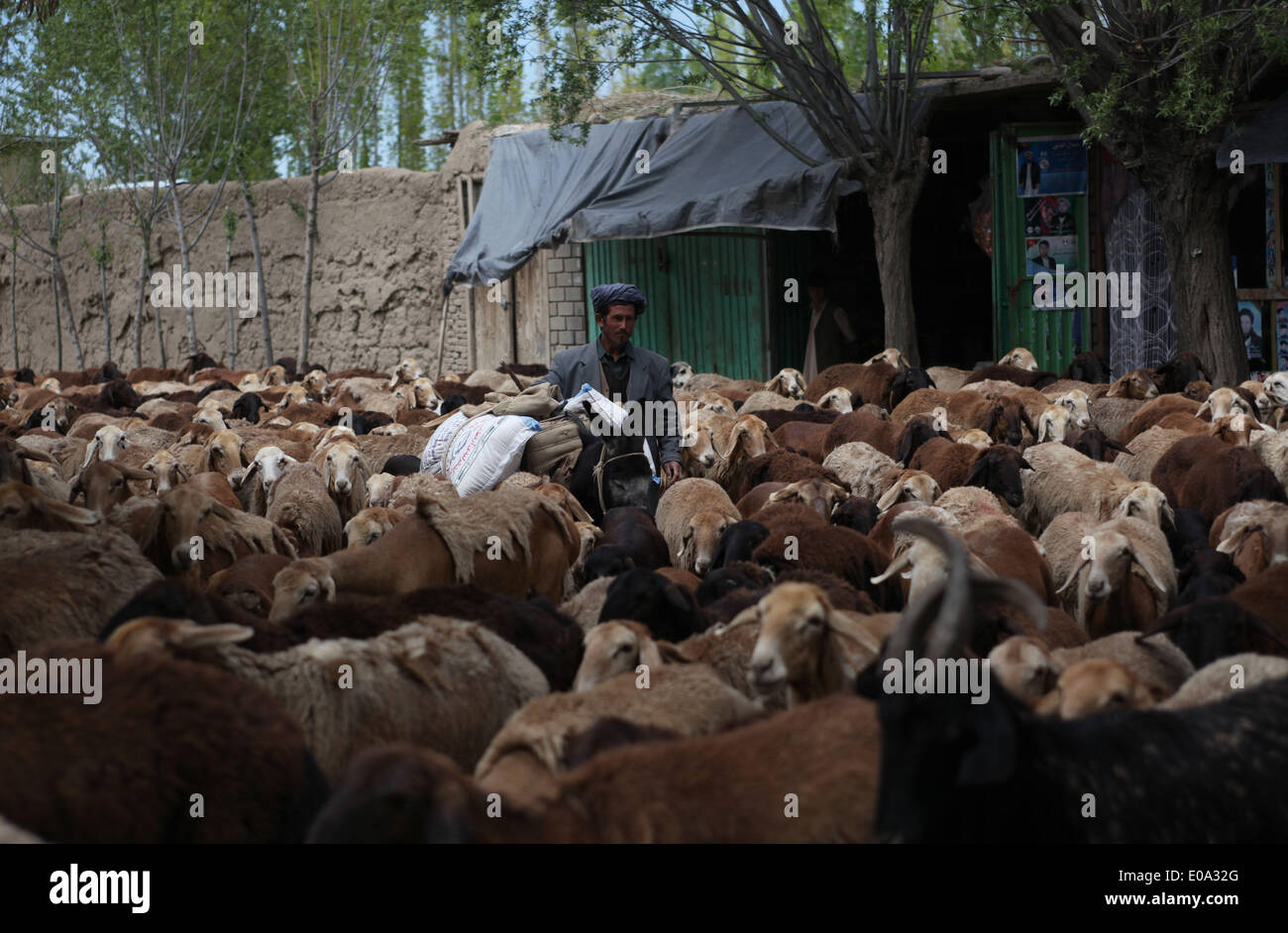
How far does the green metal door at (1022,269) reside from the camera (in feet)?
52.8

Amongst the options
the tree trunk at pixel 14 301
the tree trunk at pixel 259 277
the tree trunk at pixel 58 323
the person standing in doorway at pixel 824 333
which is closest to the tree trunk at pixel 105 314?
the tree trunk at pixel 58 323

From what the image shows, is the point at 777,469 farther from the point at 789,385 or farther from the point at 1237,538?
the point at 789,385

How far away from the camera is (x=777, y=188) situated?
50.8 feet

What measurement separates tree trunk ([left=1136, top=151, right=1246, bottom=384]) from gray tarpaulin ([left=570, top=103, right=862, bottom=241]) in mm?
3491

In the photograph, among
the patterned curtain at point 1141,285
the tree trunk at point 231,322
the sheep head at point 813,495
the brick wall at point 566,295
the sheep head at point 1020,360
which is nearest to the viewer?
the sheep head at point 813,495

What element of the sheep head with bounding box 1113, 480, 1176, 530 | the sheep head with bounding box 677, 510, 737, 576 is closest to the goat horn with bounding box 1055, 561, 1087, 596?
the sheep head with bounding box 1113, 480, 1176, 530

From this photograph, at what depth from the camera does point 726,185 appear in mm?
16453

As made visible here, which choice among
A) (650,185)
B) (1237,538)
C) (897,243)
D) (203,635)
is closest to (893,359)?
(897,243)

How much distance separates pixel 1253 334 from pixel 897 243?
12.1 ft

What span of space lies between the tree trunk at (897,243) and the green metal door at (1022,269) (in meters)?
1.35

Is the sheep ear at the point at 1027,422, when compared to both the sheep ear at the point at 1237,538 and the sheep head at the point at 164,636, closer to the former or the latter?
the sheep ear at the point at 1237,538

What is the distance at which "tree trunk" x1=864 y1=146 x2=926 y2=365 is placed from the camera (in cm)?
1516

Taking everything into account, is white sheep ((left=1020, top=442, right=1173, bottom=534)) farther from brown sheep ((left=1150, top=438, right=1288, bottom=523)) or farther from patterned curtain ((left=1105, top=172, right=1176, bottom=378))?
patterned curtain ((left=1105, top=172, right=1176, bottom=378))
